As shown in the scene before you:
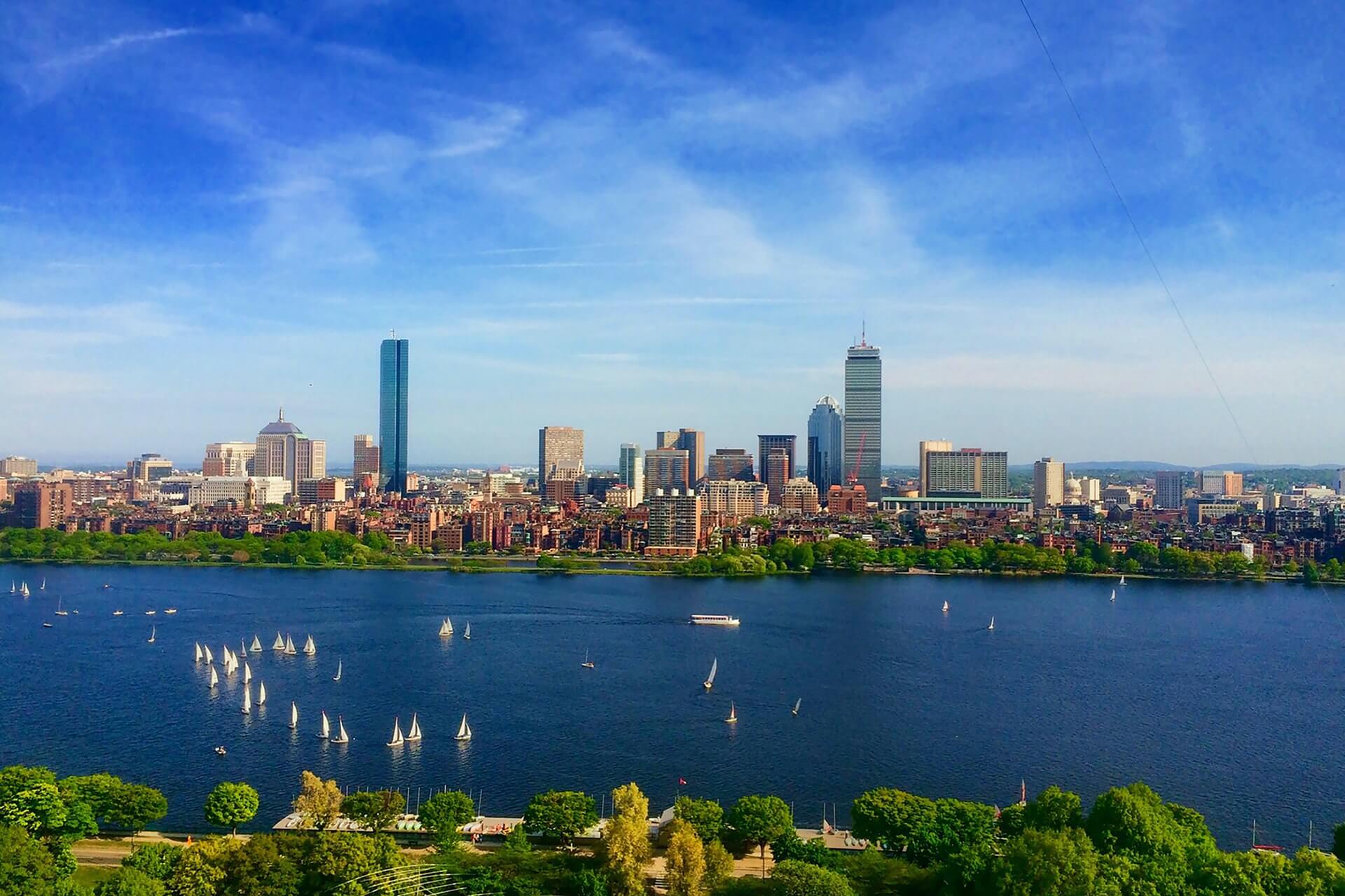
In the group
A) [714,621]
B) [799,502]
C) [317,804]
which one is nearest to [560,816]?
[317,804]

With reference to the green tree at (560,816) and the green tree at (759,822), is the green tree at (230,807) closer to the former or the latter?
the green tree at (560,816)

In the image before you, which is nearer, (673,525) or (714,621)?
(714,621)

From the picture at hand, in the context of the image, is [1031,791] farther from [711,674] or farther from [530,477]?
[530,477]

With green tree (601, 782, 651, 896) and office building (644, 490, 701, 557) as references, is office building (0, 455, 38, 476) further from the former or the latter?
green tree (601, 782, 651, 896)

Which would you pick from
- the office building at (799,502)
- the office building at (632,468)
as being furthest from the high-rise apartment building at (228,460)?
the office building at (799,502)

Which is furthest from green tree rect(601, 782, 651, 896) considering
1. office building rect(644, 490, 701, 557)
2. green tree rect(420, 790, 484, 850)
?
office building rect(644, 490, 701, 557)

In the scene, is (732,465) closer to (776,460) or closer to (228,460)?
(776,460)
